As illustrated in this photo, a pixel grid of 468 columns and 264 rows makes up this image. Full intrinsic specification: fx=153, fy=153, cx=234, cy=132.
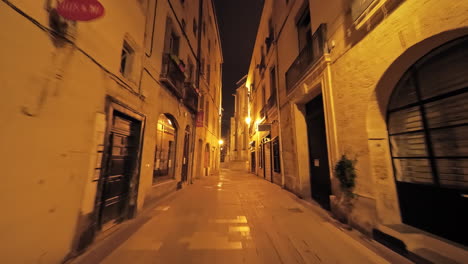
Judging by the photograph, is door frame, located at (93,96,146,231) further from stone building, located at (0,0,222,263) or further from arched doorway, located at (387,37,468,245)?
arched doorway, located at (387,37,468,245)

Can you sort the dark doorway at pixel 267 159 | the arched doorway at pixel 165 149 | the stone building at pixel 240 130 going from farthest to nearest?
the stone building at pixel 240 130, the dark doorway at pixel 267 159, the arched doorway at pixel 165 149

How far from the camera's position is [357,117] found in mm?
3299

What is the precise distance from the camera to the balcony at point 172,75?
530cm

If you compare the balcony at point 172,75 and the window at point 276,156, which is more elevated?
the balcony at point 172,75

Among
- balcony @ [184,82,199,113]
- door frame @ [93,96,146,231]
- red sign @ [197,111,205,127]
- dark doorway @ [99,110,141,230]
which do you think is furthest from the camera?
red sign @ [197,111,205,127]

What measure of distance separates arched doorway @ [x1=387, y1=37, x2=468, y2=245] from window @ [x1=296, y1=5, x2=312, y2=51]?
4289mm

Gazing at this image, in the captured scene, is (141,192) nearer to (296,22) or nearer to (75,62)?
(75,62)

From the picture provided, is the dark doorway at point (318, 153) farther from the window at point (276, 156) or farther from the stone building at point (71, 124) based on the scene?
the stone building at point (71, 124)

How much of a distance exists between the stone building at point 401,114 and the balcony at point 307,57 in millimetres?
65

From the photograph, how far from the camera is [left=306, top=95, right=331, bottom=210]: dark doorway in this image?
15.9ft

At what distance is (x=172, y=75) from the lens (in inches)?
229

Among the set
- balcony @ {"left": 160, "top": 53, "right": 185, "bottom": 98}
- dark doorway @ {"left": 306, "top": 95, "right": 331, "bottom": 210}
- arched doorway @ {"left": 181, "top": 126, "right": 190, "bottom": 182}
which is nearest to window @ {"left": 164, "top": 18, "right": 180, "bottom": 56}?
balcony @ {"left": 160, "top": 53, "right": 185, "bottom": 98}

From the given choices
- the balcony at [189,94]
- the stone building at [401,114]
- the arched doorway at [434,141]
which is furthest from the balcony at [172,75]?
the arched doorway at [434,141]

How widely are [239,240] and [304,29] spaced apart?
7.74 m
